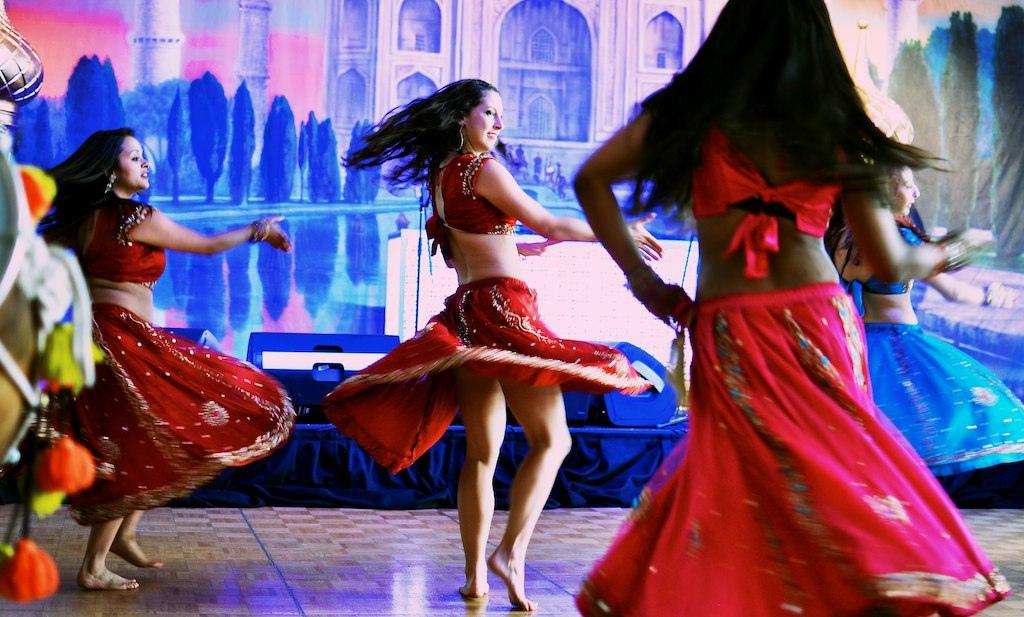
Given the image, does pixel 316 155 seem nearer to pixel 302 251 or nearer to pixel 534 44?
pixel 302 251

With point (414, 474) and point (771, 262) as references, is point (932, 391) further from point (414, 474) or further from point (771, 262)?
point (414, 474)

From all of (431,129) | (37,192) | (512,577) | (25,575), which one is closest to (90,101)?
(431,129)

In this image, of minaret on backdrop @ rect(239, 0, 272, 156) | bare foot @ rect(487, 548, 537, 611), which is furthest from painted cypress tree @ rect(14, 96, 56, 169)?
bare foot @ rect(487, 548, 537, 611)

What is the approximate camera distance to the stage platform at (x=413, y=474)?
587cm

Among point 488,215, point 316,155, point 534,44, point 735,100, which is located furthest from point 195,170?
point 735,100

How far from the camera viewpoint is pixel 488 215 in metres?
3.50

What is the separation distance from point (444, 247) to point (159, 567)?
1420 mm

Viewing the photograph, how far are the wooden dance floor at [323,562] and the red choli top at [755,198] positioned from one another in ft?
5.21

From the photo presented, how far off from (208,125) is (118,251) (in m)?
3.80

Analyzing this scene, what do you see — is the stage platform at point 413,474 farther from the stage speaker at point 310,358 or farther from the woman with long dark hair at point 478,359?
the woman with long dark hair at point 478,359

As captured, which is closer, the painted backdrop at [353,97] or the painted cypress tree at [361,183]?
the painted backdrop at [353,97]

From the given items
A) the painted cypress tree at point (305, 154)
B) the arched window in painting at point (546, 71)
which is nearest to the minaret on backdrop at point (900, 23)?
the arched window in painting at point (546, 71)

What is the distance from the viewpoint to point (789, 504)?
1.89 metres

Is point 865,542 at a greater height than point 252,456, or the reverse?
point 865,542
